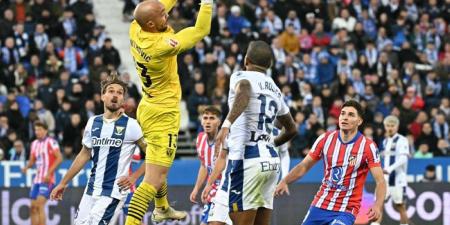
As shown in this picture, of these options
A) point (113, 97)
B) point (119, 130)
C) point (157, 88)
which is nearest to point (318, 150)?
point (157, 88)

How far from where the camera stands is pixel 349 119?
12.5 m

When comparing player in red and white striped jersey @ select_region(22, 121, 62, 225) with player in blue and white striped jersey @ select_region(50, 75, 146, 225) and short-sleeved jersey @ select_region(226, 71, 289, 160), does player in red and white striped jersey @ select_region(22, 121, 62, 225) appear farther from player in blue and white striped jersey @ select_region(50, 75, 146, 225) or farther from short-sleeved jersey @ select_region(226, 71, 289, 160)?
short-sleeved jersey @ select_region(226, 71, 289, 160)

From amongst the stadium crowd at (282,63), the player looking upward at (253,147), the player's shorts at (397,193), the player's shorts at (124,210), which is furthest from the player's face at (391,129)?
the player looking upward at (253,147)

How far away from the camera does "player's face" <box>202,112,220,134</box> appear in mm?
15047

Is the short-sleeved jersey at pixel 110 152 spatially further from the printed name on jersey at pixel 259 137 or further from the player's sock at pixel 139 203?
the printed name on jersey at pixel 259 137

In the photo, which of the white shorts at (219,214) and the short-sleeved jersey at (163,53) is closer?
the short-sleeved jersey at (163,53)

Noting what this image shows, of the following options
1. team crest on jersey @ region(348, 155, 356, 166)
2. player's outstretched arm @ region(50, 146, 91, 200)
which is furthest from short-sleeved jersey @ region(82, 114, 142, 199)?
team crest on jersey @ region(348, 155, 356, 166)

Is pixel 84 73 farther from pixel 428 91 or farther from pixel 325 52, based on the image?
pixel 428 91

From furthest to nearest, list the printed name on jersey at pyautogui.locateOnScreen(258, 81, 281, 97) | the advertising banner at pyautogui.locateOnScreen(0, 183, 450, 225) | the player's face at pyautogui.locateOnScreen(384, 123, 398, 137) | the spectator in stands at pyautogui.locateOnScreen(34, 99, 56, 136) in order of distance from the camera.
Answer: the spectator in stands at pyautogui.locateOnScreen(34, 99, 56, 136), the player's face at pyautogui.locateOnScreen(384, 123, 398, 137), the advertising banner at pyautogui.locateOnScreen(0, 183, 450, 225), the printed name on jersey at pyautogui.locateOnScreen(258, 81, 281, 97)

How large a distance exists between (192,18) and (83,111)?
480cm

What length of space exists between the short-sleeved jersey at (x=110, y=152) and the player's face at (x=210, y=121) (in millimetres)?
2196

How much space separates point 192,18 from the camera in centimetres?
2856

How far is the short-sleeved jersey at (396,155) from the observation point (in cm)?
2044

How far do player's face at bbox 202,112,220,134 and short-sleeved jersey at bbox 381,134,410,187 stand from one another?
608 cm
